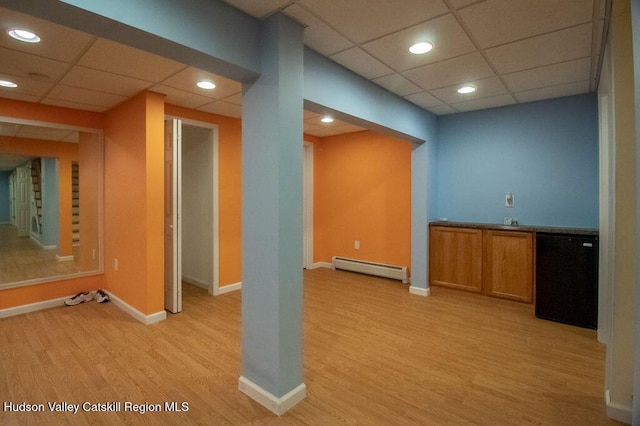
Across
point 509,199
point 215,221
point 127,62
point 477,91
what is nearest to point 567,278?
point 509,199

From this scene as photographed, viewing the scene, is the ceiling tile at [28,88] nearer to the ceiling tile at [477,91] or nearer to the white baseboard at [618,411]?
the ceiling tile at [477,91]

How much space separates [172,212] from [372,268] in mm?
3142

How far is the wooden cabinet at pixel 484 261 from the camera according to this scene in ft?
12.5

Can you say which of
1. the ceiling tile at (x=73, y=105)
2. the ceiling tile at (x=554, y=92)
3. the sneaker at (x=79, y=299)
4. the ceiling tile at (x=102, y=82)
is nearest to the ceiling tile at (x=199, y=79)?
the ceiling tile at (x=102, y=82)

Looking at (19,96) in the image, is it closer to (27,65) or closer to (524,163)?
(27,65)

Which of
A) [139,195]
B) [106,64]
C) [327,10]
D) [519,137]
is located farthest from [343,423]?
[519,137]

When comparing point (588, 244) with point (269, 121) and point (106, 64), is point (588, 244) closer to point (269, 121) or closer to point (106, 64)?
point (269, 121)

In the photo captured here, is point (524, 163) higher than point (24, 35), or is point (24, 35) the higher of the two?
point (24, 35)

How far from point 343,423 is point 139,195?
2.86 meters

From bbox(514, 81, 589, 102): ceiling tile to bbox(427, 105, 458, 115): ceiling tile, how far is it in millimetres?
750

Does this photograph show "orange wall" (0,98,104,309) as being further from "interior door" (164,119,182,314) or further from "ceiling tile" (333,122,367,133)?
A: "ceiling tile" (333,122,367,133)

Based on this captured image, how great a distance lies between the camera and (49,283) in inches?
146

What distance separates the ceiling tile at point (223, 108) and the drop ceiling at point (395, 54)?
0.22 ft

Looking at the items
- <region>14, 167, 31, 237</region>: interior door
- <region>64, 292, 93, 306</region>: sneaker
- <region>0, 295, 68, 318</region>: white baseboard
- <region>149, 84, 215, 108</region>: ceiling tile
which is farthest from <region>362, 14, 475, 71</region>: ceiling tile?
<region>14, 167, 31, 237</region>: interior door
